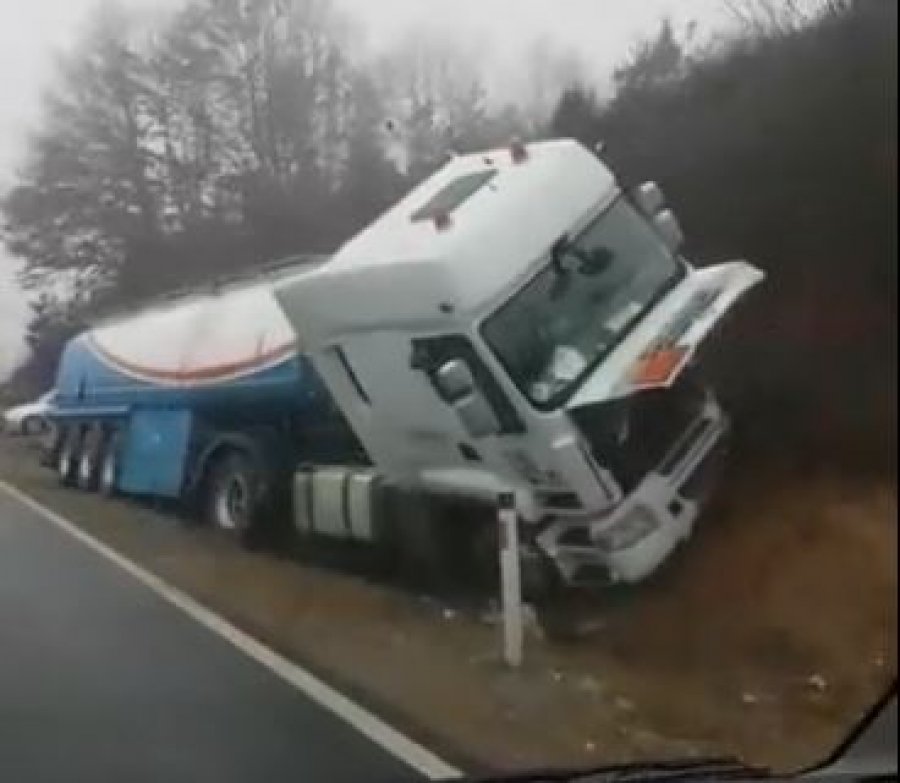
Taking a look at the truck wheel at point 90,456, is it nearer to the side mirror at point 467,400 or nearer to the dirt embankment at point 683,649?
the dirt embankment at point 683,649

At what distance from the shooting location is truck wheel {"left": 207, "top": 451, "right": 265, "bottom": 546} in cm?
702

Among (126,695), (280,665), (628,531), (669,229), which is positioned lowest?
(280,665)

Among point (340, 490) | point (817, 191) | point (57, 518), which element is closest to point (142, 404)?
point (57, 518)

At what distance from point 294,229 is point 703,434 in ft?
6.08

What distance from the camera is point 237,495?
7426mm

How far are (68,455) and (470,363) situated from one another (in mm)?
3373

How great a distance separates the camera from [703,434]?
4.61m

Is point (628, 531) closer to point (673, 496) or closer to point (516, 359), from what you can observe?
point (673, 496)

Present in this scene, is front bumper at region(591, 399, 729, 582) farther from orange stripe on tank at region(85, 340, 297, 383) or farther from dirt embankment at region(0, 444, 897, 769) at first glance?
orange stripe on tank at region(85, 340, 297, 383)

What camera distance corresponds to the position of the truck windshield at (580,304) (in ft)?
16.4

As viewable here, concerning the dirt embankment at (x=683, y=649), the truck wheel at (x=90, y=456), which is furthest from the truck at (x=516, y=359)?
the truck wheel at (x=90, y=456)

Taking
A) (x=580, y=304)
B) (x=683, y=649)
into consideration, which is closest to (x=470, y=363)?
(x=580, y=304)

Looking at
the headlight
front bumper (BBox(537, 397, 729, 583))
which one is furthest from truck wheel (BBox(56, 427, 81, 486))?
the headlight

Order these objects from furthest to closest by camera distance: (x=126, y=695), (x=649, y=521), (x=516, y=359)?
(x=126, y=695)
(x=516, y=359)
(x=649, y=521)
